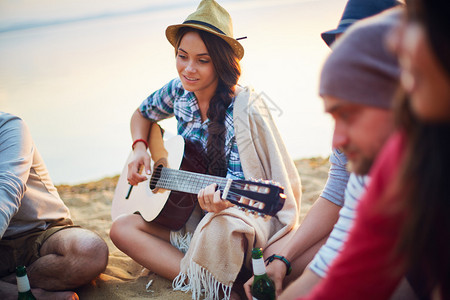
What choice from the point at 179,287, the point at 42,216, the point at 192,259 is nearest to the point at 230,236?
the point at 192,259

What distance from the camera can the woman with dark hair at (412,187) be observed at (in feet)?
2.52

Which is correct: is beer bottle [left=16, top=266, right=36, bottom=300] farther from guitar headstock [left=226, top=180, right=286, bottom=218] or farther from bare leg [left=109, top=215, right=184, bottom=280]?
guitar headstock [left=226, top=180, right=286, bottom=218]

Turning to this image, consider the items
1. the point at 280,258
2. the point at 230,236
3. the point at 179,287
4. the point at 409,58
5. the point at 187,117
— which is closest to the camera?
the point at 409,58

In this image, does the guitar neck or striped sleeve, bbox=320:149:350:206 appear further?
the guitar neck

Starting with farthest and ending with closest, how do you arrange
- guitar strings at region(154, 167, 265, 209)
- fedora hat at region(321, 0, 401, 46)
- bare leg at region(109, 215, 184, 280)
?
1. bare leg at region(109, 215, 184, 280)
2. guitar strings at region(154, 167, 265, 209)
3. fedora hat at region(321, 0, 401, 46)

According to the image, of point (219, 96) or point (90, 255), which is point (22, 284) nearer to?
point (90, 255)

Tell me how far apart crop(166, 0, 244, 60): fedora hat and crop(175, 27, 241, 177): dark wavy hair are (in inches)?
1.8

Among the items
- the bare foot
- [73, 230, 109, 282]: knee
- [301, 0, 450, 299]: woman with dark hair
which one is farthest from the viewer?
[73, 230, 109, 282]: knee

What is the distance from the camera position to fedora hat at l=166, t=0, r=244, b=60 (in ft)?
8.70

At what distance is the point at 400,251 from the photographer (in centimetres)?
87

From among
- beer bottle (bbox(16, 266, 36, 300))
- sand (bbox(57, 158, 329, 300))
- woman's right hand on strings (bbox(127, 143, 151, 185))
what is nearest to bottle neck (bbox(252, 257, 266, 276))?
sand (bbox(57, 158, 329, 300))

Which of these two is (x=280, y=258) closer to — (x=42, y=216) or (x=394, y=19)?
(x=394, y=19)

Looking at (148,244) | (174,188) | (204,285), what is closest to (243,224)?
(204,285)

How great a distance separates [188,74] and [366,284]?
6.67 ft
